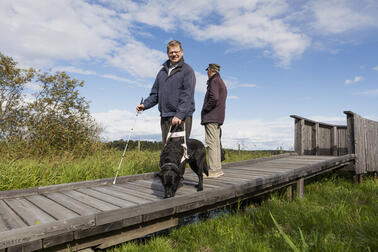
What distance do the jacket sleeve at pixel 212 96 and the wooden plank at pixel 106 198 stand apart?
8.14 feet

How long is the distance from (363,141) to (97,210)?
9.45 meters

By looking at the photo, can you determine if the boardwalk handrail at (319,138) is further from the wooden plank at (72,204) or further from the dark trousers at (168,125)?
the wooden plank at (72,204)

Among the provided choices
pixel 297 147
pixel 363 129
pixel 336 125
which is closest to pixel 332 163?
pixel 363 129

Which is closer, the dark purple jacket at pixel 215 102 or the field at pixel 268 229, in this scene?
the field at pixel 268 229

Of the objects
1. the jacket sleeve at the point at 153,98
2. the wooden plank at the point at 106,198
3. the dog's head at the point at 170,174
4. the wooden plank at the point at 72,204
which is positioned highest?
the jacket sleeve at the point at 153,98

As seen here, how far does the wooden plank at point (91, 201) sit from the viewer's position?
132 inches

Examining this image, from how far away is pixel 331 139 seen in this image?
11.1 m

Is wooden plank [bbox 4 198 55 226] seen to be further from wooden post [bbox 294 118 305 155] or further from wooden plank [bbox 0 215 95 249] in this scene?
wooden post [bbox 294 118 305 155]

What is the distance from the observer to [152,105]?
475 centimetres

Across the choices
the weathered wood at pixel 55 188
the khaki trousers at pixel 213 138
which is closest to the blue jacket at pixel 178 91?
the khaki trousers at pixel 213 138

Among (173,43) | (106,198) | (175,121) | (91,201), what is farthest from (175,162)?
(173,43)

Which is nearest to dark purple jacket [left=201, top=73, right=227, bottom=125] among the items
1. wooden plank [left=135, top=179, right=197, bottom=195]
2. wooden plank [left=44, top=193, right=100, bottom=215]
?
wooden plank [left=135, top=179, right=197, bottom=195]

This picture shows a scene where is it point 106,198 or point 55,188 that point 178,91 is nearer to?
point 106,198

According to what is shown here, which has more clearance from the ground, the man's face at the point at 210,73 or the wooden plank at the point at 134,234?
the man's face at the point at 210,73
